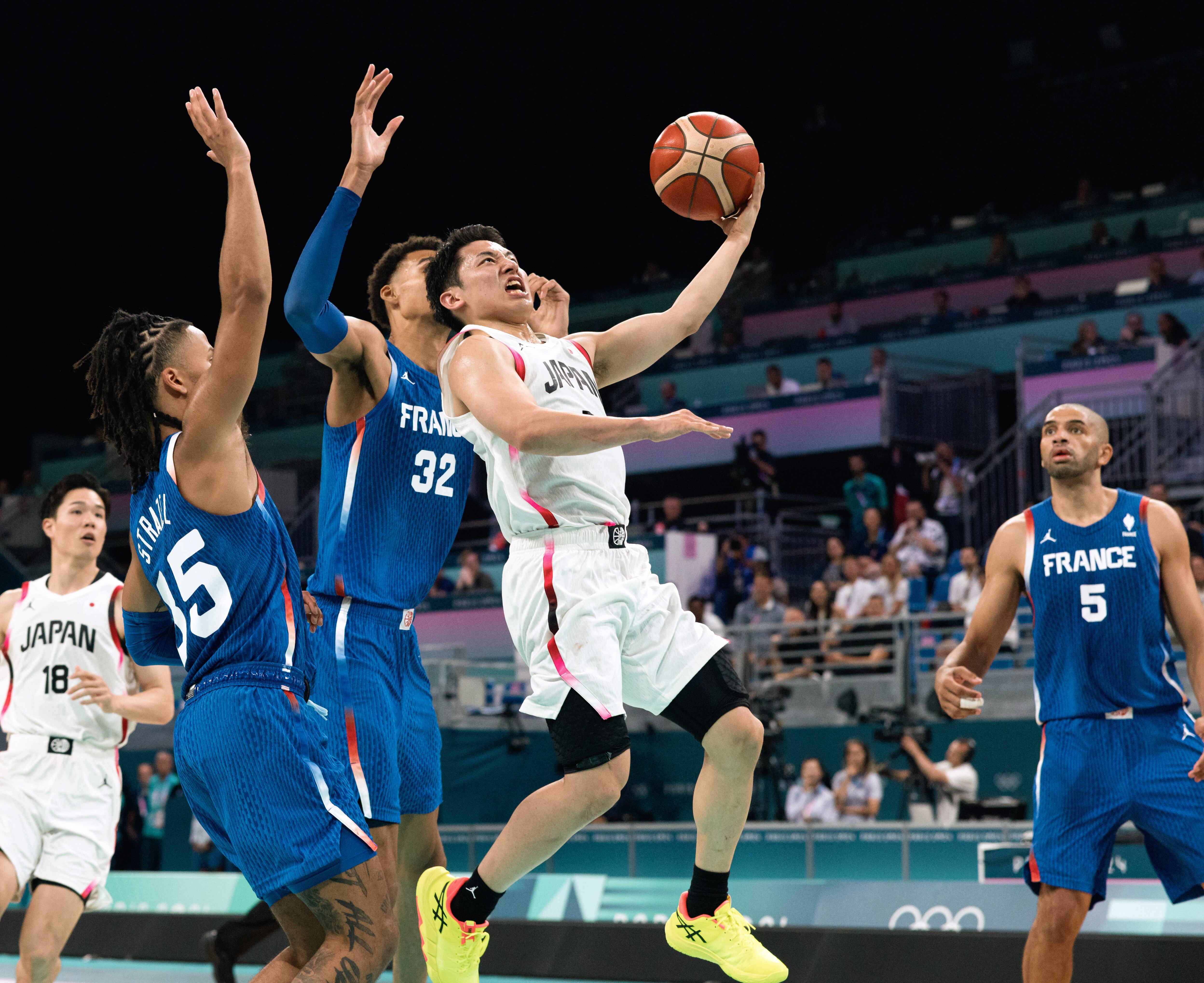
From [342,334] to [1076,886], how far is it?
3.28 meters

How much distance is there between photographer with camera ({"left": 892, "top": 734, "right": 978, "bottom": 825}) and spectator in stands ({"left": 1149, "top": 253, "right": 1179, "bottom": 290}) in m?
8.62

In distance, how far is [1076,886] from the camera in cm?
511

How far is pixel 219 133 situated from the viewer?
3.48 metres

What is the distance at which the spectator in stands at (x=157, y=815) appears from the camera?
48.7 feet

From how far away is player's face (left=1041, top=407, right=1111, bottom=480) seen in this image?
18.1 feet

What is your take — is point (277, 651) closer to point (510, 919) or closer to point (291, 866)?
point (291, 866)

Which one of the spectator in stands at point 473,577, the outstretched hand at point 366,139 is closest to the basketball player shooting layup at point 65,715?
the outstretched hand at point 366,139

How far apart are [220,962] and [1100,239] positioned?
16858mm

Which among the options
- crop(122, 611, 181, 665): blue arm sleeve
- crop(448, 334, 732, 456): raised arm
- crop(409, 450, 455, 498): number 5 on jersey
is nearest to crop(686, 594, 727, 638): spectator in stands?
crop(409, 450, 455, 498): number 5 on jersey

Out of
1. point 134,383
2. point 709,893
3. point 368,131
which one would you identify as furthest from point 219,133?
point 709,893

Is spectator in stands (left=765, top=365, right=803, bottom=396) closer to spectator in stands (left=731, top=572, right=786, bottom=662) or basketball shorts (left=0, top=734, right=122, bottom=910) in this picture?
spectator in stands (left=731, top=572, right=786, bottom=662)

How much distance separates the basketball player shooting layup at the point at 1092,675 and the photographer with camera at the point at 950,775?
5.99 meters

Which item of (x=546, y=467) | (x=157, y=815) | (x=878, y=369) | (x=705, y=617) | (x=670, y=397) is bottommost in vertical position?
(x=157, y=815)

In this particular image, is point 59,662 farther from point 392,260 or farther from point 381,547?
point 392,260
